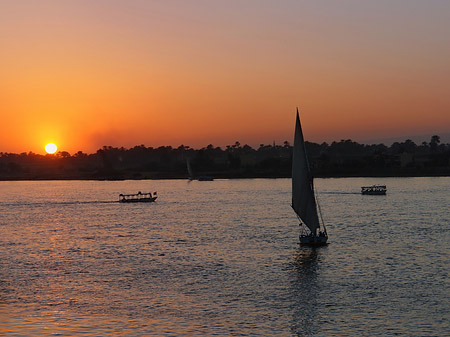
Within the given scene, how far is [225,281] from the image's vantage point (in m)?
49.2

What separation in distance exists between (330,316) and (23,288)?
919 inches

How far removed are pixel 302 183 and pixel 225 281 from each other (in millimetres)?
17747

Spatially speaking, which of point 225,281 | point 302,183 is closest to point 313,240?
point 302,183

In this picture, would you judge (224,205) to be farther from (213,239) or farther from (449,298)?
(449,298)

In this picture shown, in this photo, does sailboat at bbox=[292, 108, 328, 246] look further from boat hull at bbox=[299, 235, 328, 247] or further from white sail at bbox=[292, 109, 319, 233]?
boat hull at bbox=[299, 235, 328, 247]

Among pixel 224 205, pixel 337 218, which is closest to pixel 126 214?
pixel 224 205

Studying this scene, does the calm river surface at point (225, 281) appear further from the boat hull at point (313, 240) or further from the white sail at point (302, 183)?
the white sail at point (302, 183)

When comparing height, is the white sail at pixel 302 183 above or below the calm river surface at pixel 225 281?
above

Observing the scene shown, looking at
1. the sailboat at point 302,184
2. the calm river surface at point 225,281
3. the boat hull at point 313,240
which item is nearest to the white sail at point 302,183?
the sailboat at point 302,184

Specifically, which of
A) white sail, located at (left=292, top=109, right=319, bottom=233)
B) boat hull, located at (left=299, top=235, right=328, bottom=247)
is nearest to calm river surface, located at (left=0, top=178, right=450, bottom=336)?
boat hull, located at (left=299, top=235, right=328, bottom=247)

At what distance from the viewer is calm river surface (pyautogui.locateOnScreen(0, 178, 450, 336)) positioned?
3612 centimetres

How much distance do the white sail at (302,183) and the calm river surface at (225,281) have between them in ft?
13.6

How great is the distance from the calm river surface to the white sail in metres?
4.15

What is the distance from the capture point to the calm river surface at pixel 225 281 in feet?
119
